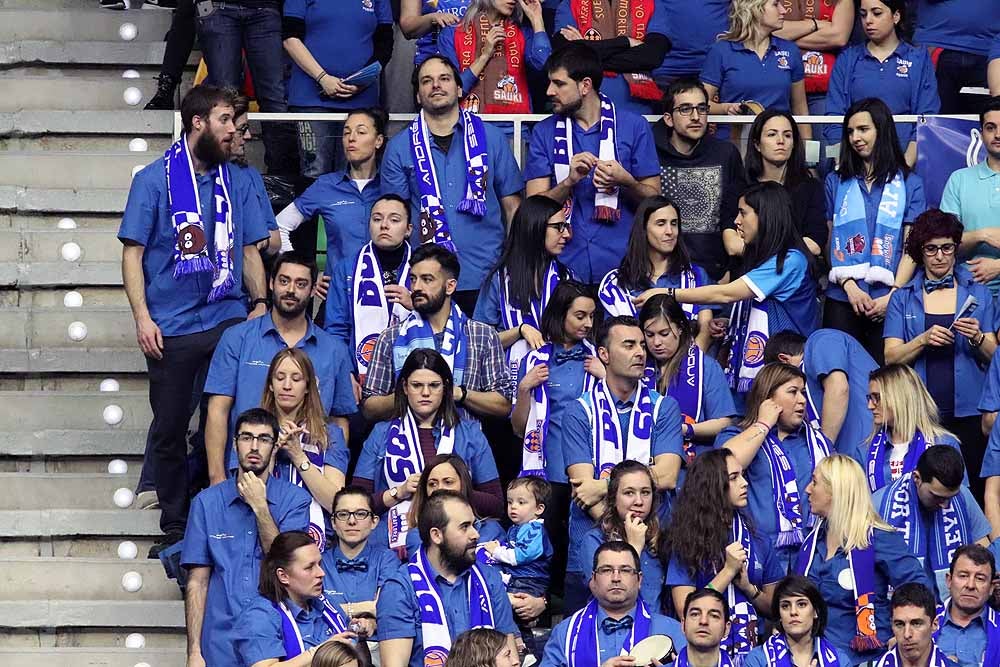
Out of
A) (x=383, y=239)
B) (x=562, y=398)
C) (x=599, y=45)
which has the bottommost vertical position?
(x=562, y=398)

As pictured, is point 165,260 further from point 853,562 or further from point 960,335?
point 960,335

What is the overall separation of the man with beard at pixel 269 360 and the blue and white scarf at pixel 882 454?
248 centimetres

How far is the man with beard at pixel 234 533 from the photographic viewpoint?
905 centimetres

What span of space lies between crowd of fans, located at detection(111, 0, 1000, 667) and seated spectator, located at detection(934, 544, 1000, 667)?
17 mm

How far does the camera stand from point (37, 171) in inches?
484

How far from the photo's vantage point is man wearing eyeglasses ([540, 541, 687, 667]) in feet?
28.5

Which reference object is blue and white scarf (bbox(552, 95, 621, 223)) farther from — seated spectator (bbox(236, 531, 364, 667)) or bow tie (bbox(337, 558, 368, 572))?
seated spectator (bbox(236, 531, 364, 667))

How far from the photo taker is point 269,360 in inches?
391

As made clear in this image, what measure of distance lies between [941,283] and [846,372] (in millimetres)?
699

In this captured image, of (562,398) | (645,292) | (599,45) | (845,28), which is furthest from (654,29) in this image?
(562,398)

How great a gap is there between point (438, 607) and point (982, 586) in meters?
2.31

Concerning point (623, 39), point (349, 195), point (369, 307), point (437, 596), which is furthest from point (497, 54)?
point (437, 596)

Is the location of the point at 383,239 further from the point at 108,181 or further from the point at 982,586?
the point at 982,586

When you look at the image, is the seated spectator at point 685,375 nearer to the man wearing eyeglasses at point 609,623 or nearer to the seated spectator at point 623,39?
the man wearing eyeglasses at point 609,623
